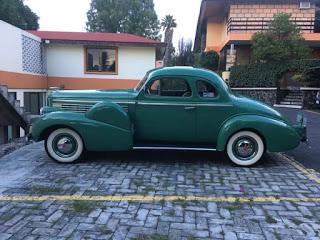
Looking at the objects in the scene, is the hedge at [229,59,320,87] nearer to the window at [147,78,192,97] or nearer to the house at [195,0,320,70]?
the house at [195,0,320,70]

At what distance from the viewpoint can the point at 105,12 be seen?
5503 centimetres

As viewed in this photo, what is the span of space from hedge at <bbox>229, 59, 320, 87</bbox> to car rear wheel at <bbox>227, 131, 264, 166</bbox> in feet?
56.5

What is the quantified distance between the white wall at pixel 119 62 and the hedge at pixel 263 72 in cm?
717

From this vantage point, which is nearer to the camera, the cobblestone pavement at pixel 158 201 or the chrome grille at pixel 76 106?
the cobblestone pavement at pixel 158 201

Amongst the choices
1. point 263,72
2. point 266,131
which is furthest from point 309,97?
point 266,131

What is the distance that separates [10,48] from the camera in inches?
596

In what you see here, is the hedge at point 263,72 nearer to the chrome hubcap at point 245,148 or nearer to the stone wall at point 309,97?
the stone wall at point 309,97

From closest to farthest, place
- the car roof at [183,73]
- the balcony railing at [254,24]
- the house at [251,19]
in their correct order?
the car roof at [183,73] < the house at [251,19] < the balcony railing at [254,24]

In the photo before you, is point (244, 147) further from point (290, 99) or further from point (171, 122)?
point (290, 99)

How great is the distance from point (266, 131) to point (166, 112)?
1871 millimetres

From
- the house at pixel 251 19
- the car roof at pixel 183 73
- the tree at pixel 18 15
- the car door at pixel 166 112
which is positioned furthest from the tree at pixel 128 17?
the car door at pixel 166 112

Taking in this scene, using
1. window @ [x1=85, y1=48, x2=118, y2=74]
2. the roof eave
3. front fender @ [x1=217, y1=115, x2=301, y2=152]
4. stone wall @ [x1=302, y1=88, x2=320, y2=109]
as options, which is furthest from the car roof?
stone wall @ [x1=302, y1=88, x2=320, y2=109]

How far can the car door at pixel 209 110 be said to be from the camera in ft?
24.2

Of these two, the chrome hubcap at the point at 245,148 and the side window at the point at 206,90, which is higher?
the side window at the point at 206,90
